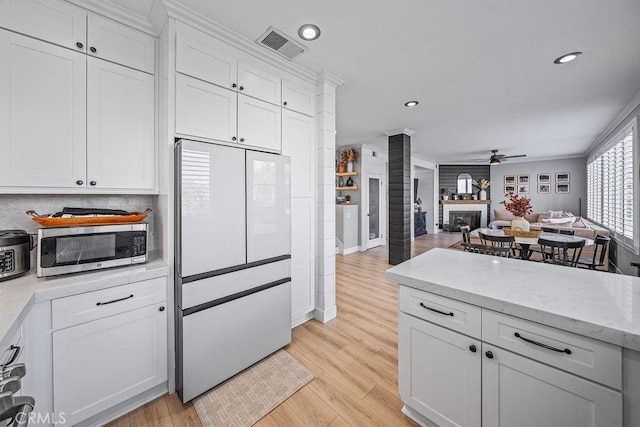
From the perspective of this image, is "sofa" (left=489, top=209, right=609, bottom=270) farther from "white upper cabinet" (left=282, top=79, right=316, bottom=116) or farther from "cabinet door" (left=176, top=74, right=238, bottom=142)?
"cabinet door" (left=176, top=74, right=238, bottom=142)

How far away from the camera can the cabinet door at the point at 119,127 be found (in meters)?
1.65

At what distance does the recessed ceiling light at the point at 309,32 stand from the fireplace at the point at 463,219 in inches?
373

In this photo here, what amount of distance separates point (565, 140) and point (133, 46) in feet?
26.8

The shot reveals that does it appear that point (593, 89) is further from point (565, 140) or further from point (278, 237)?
point (278, 237)

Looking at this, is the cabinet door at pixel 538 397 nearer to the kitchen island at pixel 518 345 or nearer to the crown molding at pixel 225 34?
the kitchen island at pixel 518 345

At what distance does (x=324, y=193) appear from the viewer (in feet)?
8.70

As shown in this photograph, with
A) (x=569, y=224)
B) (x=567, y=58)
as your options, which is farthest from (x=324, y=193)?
(x=569, y=224)

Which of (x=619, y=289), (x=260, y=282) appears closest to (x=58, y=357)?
(x=260, y=282)

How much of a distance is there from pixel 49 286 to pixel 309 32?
2.37m

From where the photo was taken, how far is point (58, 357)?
1310mm

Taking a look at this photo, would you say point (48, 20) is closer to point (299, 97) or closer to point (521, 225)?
point (299, 97)

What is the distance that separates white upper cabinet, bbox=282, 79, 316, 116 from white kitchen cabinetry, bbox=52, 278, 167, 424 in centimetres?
188

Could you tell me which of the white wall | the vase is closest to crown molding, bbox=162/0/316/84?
the vase

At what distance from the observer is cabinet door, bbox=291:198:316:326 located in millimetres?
2465
